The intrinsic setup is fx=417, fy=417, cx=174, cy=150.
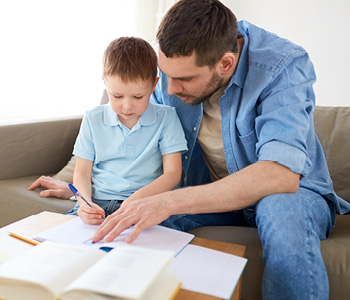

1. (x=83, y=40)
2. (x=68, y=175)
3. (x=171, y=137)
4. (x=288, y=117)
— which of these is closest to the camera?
(x=288, y=117)

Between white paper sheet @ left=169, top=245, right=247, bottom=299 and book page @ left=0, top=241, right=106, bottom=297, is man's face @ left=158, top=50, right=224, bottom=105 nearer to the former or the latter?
white paper sheet @ left=169, top=245, right=247, bottom=299

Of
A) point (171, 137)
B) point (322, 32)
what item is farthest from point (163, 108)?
point (322, 32)

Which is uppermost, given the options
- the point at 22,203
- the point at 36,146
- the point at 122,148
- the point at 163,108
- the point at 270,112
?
the point at 270,112

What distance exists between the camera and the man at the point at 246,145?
95 centimetres

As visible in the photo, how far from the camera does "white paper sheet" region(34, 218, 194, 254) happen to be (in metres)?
0.92

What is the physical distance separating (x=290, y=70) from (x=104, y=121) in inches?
23.2

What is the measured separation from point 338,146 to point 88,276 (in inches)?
48.0

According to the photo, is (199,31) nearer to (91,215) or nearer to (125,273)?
(91,215)

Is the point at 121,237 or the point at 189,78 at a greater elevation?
the point at 189,78

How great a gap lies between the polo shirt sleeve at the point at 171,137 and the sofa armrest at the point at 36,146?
640mm

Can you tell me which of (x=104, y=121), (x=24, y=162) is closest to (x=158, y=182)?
(x=104, y=121)

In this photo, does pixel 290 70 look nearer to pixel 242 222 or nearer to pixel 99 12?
pixel 242 222

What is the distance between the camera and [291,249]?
917 mm

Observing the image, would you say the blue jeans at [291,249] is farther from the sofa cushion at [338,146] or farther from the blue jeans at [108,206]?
the sofa cushion at [338,146]
